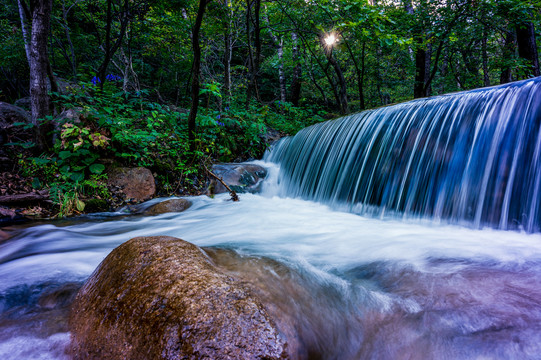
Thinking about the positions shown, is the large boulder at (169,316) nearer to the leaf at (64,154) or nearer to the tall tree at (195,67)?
the leaf at (64,154)

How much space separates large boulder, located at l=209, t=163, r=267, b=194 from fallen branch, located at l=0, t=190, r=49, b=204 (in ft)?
10.2

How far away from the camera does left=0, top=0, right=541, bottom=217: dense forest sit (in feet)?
15.9

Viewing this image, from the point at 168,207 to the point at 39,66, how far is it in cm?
348

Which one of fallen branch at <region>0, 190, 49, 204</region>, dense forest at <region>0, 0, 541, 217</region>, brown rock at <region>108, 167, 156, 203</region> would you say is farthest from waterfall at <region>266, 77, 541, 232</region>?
fallen branch at <region>0, 190, 49, 204</region>

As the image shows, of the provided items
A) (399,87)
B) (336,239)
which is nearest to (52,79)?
(336,239)

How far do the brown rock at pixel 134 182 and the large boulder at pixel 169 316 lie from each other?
3811mm

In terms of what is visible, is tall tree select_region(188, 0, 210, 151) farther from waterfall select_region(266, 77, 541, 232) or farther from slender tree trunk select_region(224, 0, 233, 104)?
waterfall select_region(266, 77, 541, 232)

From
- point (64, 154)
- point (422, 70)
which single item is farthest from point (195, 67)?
point (422, 70)

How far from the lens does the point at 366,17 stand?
5.93 metres

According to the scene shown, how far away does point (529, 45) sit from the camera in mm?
7398

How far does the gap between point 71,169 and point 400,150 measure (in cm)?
599

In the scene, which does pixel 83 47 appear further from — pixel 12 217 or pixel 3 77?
pixel 12 217

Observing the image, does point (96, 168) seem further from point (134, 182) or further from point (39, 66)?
Answer: point (39, 66)

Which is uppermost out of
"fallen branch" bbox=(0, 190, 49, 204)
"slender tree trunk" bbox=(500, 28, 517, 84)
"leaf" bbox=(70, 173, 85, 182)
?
"slender tree trunk" bbox=(500, 28, 517, 84)
